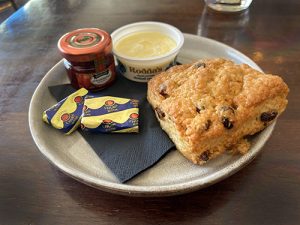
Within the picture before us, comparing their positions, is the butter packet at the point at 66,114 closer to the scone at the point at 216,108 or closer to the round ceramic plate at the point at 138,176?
the round ceramic plate at the point at 138,176

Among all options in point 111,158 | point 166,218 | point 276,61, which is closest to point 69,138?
point 111,158

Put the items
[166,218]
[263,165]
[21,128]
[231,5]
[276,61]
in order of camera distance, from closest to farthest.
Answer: [166,218] → [263,165] → [21,128] → [276,61] → [231,5]

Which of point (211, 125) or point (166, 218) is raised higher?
point (211, 125)

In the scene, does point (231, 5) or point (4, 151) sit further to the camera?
point (231, 5)

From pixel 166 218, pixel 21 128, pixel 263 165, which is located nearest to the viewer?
pixel 166 218

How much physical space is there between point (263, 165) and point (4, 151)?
77cm

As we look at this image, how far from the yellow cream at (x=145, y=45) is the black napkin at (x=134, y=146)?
8.5 inches

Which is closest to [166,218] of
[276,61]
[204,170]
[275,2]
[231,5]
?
[204,170]

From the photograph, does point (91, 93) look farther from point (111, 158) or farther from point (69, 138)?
point (111, 158)

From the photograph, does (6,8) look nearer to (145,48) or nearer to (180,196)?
(145,48)

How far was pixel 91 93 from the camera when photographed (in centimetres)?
106

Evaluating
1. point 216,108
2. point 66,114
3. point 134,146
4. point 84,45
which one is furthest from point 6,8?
point 216,108

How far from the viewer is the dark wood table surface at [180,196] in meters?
0.73

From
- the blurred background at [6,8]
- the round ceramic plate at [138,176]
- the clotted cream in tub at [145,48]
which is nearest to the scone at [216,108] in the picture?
the round ceramic plate at [138,176]
